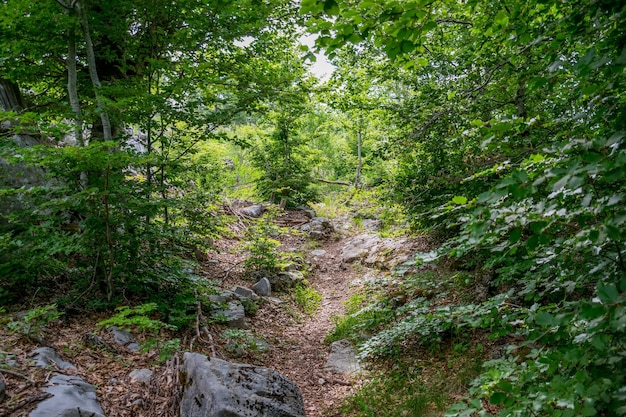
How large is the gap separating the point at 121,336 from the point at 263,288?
380 cm

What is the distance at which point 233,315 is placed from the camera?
6340 mm

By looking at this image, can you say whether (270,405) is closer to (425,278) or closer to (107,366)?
(107,366)

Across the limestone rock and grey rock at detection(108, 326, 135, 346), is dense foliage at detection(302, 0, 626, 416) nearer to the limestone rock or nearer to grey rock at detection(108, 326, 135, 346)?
grey rock at detection(108, 326, 135, 346)

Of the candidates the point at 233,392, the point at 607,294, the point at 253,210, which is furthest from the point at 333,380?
the point at 253,210

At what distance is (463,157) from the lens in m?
5.24

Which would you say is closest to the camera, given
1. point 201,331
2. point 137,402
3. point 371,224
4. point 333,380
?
point 137,402

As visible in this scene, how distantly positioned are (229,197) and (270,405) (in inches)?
424

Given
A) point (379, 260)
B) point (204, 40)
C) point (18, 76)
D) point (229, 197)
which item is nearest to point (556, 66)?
point (204, 40)

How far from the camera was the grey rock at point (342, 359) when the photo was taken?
18.0ft

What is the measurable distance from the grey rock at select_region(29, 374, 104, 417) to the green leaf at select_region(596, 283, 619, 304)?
3.59m

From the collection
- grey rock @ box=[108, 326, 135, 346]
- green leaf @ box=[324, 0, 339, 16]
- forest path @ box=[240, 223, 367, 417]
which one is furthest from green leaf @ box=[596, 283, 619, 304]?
grey rock @ box=[108, 326, 135, 346]

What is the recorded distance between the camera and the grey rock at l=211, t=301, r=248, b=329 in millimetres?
6133

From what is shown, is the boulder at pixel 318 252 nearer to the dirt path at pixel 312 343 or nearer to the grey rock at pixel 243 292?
the dirt path at pixel 312 343

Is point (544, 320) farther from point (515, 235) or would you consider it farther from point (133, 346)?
point (133, 346)
